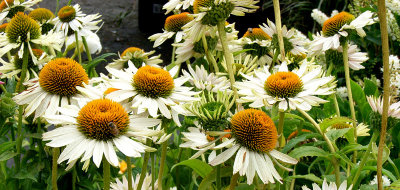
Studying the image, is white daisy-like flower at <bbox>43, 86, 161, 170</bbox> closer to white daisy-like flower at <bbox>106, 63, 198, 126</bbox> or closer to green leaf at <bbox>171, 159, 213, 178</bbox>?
white daisy-like flower at <bbox>106, 63, 198, 126</bbox>

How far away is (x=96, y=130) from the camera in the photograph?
1.79 ft

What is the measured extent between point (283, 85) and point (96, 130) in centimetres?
25

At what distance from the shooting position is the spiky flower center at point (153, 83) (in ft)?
2.10

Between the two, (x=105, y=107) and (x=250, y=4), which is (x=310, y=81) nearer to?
(x=250, y=4)

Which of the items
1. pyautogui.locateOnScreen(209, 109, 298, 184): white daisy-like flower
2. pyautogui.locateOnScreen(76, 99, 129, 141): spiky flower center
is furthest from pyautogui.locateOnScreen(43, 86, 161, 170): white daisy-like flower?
pyautogui.locateOnScreen(209, 109, 298, 184): white daisy-like flower

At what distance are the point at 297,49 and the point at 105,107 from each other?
517mm

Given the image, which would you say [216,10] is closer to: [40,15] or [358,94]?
[40,15]

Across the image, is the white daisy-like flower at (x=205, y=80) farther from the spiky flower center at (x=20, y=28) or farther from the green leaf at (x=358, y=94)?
the green leaf at (x=358, y=94)

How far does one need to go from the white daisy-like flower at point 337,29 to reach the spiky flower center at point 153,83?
0.34m

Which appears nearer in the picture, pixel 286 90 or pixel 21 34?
pixel 286 90

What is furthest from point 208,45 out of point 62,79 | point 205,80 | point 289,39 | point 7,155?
point 7,155

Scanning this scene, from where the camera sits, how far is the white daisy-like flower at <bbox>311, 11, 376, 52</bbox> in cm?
87

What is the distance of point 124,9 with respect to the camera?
3.86 meters

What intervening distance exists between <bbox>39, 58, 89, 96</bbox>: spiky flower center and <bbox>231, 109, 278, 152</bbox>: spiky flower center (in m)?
0.24
